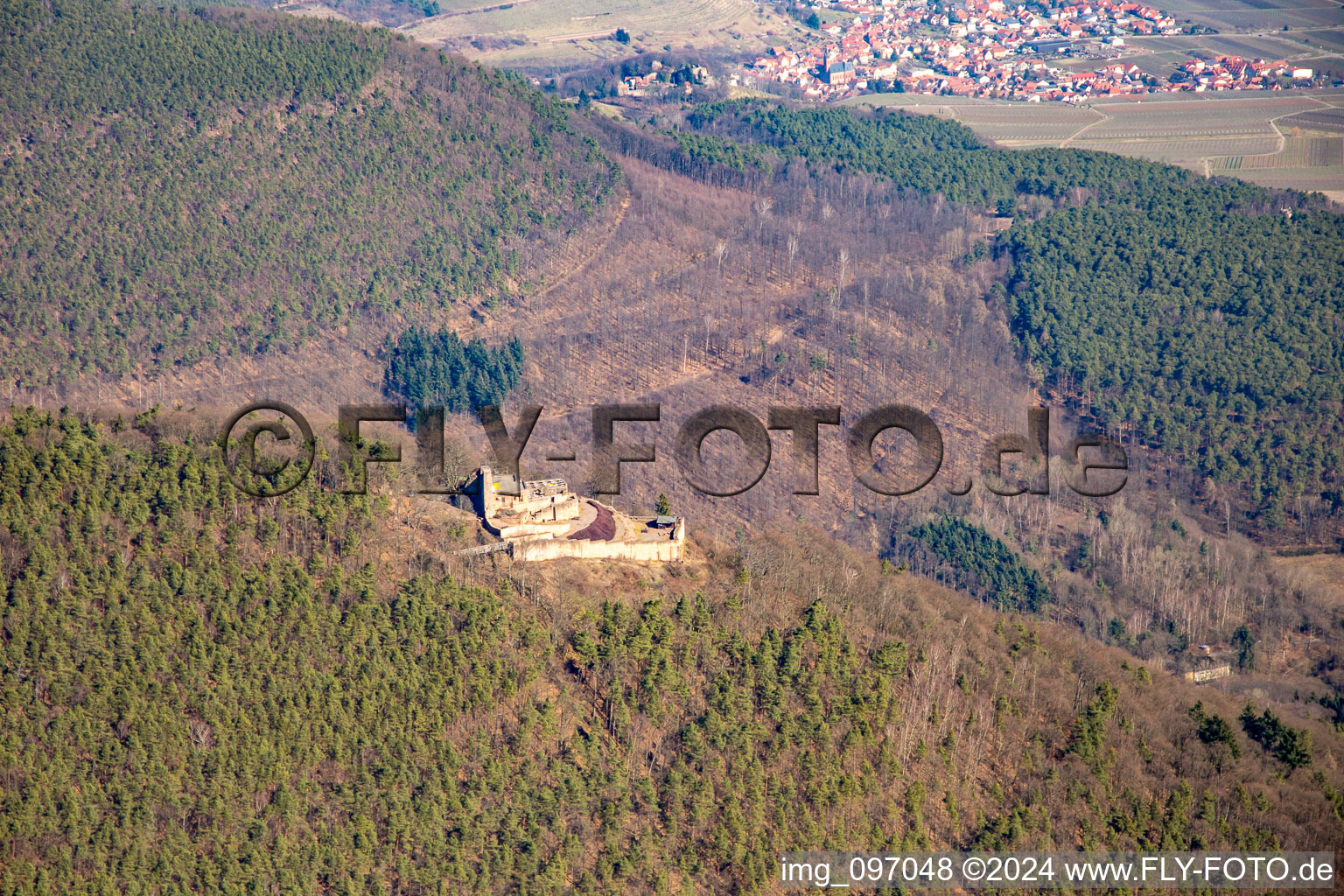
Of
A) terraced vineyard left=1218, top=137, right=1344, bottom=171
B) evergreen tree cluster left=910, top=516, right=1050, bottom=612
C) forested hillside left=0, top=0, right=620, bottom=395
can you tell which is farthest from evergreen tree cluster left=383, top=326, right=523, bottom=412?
terraced vineyard left=1218, top=137, right=1344, bottom=171

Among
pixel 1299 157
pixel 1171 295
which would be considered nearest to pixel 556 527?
pixel 1171 295

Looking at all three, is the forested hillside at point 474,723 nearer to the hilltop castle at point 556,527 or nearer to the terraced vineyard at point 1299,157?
the hilltop castle at point 556,527

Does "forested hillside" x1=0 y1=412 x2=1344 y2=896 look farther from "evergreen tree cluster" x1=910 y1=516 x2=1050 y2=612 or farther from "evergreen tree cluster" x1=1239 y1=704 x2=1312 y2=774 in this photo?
"evergreen tree cluster" x1=910 y1=516 x2=1050 y2=612

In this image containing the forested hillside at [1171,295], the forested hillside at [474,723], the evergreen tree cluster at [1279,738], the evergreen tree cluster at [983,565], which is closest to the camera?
the forested hillside at [474,723]

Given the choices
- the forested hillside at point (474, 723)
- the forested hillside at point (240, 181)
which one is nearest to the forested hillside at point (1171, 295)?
the forested hillside at point (240, 181)

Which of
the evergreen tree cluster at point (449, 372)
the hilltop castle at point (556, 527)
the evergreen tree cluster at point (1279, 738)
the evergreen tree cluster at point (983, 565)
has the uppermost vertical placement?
the hilltop castle at point (556, 527)

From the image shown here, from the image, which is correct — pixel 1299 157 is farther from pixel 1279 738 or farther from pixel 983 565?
pixel 1279 738

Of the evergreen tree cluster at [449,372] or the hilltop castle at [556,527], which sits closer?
the hilltop castle at [556,527]
